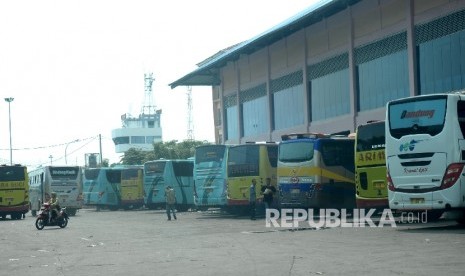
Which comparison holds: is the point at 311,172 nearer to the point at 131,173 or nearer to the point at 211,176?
the point at 211,176

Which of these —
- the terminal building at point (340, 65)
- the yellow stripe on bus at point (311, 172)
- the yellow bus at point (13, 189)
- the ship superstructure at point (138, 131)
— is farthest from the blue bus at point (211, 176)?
the ship superstructure at point (138, 131)

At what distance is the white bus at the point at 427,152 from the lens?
61.6ft

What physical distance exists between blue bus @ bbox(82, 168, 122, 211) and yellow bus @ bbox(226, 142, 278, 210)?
21920 mm

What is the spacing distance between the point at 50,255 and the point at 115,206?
3773cm

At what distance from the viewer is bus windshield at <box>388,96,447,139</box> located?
18953 millimetres

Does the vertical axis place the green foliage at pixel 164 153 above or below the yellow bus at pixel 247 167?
above

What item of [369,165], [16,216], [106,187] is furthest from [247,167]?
[106,187]

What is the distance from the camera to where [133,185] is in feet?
173

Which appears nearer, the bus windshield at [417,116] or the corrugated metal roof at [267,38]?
the bus windshield at [417,116]

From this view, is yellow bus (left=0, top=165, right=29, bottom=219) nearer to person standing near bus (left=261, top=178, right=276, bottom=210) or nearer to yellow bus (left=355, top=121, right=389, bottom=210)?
person standing near bus (left=261, top=178, right=276, bottom=210)

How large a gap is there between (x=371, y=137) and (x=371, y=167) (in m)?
0.93

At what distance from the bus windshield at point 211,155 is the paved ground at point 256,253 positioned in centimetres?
1059

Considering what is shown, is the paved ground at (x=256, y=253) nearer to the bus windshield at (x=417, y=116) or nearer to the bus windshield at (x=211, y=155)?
the bus windshield at (x=417, y=116)

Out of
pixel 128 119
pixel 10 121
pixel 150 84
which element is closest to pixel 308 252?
pixel 10 121
